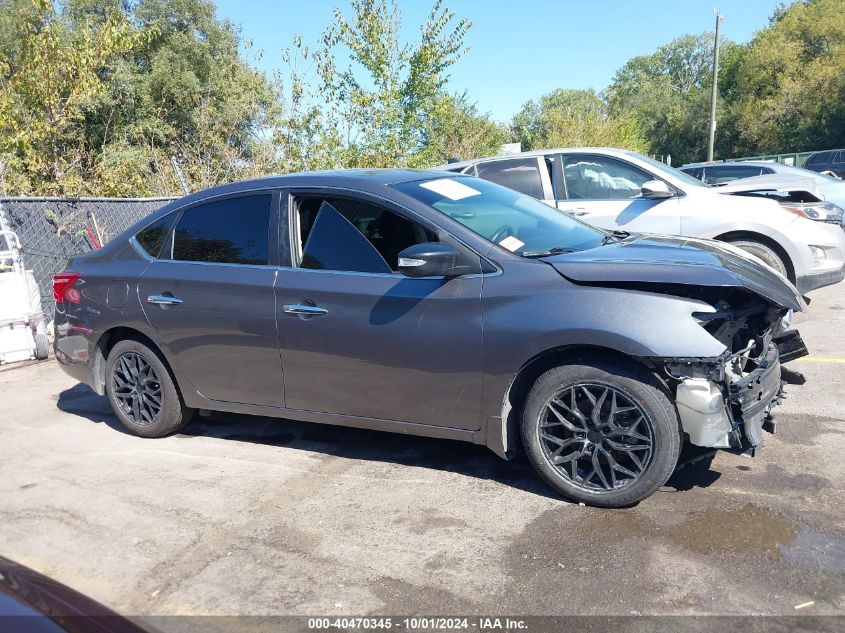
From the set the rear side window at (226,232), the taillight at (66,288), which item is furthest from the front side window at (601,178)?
the taillight at (66,288)

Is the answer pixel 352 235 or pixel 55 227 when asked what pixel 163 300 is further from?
pixel 55 227

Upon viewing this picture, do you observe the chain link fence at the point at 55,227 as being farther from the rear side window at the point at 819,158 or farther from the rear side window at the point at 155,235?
the rear side window at the point at 819,158

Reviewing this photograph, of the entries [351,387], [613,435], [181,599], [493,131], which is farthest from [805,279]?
[493,131]

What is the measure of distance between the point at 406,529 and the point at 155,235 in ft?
Result: 9.51

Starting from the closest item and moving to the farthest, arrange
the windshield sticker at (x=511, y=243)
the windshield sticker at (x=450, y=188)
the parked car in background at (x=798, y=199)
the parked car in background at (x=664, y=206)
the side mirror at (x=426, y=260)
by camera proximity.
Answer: the side mirror at (x=426, y=260) < the windshield sticker at (x=511, y=243) < the windshield sticker at (x=450, y=188) < the parked car in background at (x=664, y=206) < the parked car in background at (x=798, y=199)

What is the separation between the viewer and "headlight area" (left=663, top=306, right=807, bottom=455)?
3.45 metres

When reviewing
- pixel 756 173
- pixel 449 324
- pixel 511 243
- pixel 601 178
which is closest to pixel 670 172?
pixel 601 178

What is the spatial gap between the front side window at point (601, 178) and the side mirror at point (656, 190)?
244 millimetres

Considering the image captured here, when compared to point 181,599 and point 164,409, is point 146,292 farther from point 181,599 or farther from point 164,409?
point 181,599

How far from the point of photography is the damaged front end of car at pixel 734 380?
11.3 feet

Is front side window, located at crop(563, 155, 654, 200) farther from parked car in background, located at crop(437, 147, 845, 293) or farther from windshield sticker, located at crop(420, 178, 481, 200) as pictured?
windshield sticker, located at crop(420, 178, 481, 200)

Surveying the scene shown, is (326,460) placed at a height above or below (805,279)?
below

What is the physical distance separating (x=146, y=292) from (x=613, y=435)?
10.7 feet

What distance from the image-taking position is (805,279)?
7.10m
